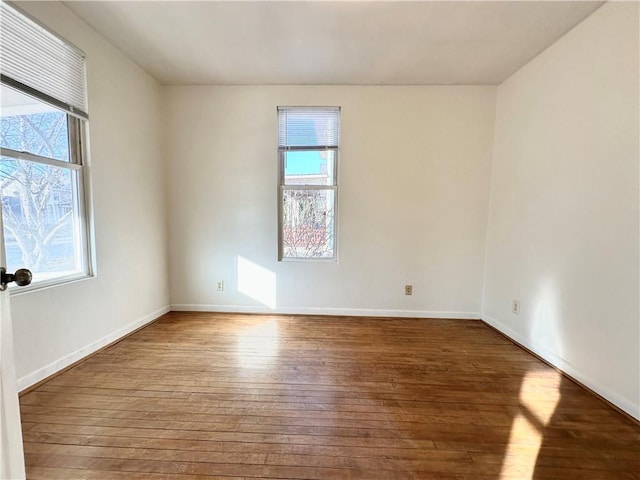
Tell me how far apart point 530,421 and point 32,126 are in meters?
3.70

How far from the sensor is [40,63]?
1833 millimetres

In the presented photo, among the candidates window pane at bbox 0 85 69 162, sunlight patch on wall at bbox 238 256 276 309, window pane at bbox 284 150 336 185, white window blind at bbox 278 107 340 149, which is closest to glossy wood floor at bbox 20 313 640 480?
sunlight patch on wall at bbox 238 256 276 309

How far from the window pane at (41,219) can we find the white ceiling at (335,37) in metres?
1.24

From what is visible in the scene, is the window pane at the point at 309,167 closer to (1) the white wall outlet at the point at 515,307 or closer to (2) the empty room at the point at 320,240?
(2) the empty room at the point at 320,240

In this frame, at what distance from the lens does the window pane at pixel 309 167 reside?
10.3ft

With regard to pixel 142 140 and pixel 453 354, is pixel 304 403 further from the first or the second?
pixel 142 140

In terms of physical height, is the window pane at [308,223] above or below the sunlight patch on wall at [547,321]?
above

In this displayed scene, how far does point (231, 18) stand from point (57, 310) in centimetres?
250

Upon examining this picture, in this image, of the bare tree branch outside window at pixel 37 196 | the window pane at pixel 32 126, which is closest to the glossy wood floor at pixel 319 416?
the bare tree branch outside window at pixel 37 196

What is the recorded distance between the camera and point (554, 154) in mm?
2229

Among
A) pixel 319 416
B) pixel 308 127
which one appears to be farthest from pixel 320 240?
pixel 319 416

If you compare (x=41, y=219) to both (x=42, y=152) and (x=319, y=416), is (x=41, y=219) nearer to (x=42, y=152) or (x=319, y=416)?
(x=42, y=152)

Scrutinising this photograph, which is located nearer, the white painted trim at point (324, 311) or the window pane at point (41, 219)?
the window pane at point (41, 219)

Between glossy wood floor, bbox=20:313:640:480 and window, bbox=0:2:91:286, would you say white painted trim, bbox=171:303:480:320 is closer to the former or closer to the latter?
glossy wood floor, bbox=20:313:640:480
